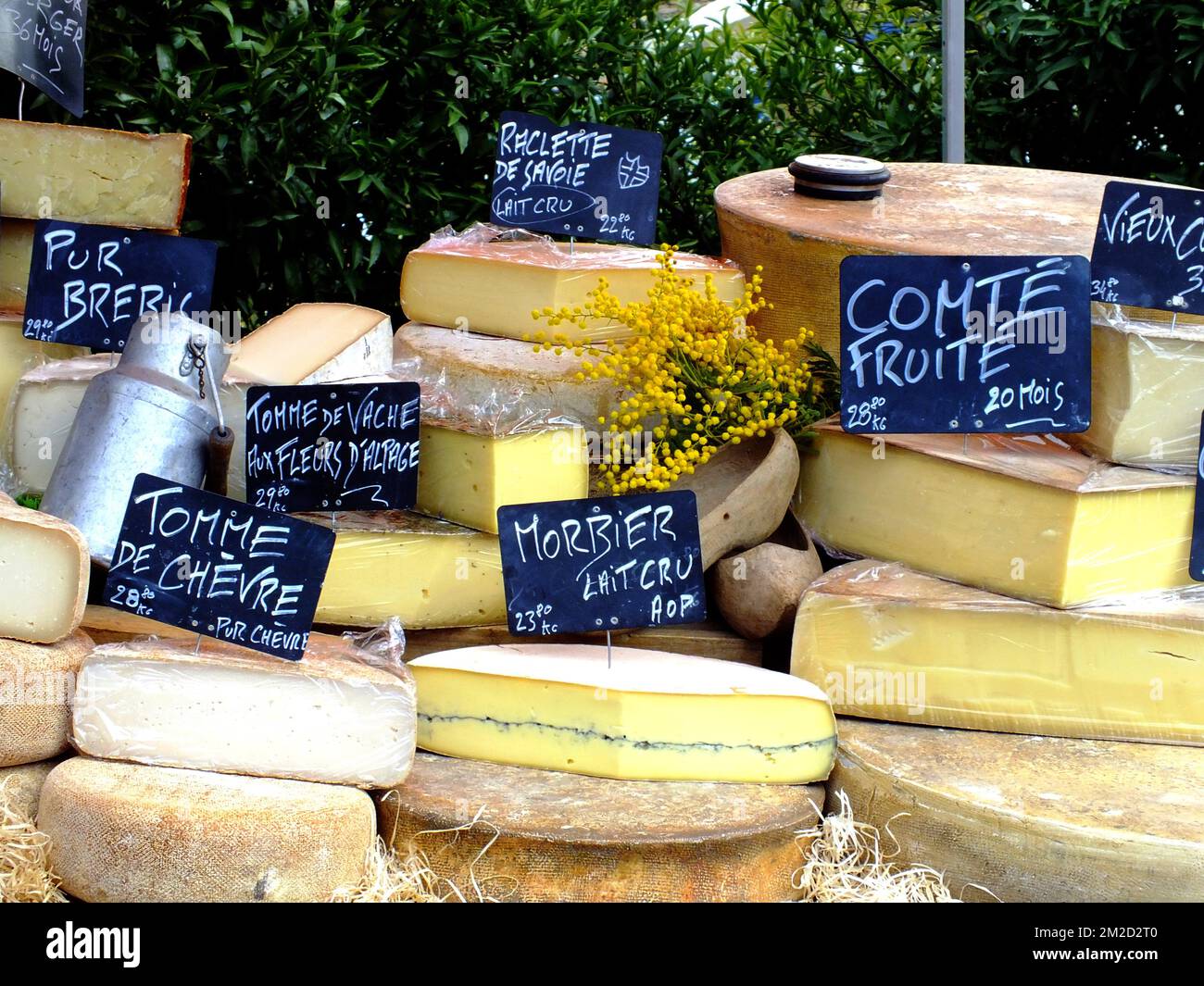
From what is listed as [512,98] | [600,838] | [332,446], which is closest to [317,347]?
[332,446]

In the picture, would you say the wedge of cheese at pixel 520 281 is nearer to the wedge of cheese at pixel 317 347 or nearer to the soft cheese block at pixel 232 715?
the wedge of cheese at pixel 317 347

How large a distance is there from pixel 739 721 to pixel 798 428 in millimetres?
696

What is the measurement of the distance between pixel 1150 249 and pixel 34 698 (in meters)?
1.97

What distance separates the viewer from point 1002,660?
238 centimetres

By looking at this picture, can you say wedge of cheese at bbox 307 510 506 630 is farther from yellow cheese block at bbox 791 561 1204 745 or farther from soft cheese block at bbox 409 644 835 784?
yellow cheese block at bbox 791 561 1204 745

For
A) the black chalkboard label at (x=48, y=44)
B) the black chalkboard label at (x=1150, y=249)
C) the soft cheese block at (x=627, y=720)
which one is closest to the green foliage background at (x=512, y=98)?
the black chalkboard label at (x=48, y=44)

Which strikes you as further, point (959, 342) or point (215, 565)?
point (959, 342)

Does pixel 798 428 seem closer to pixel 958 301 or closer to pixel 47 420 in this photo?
pixel 958 301

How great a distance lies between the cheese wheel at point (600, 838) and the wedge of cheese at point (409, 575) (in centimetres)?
38

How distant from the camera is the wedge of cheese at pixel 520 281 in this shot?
2.89 meters

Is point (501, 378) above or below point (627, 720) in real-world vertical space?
above

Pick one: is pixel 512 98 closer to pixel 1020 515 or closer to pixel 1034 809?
pixel 1020 515
